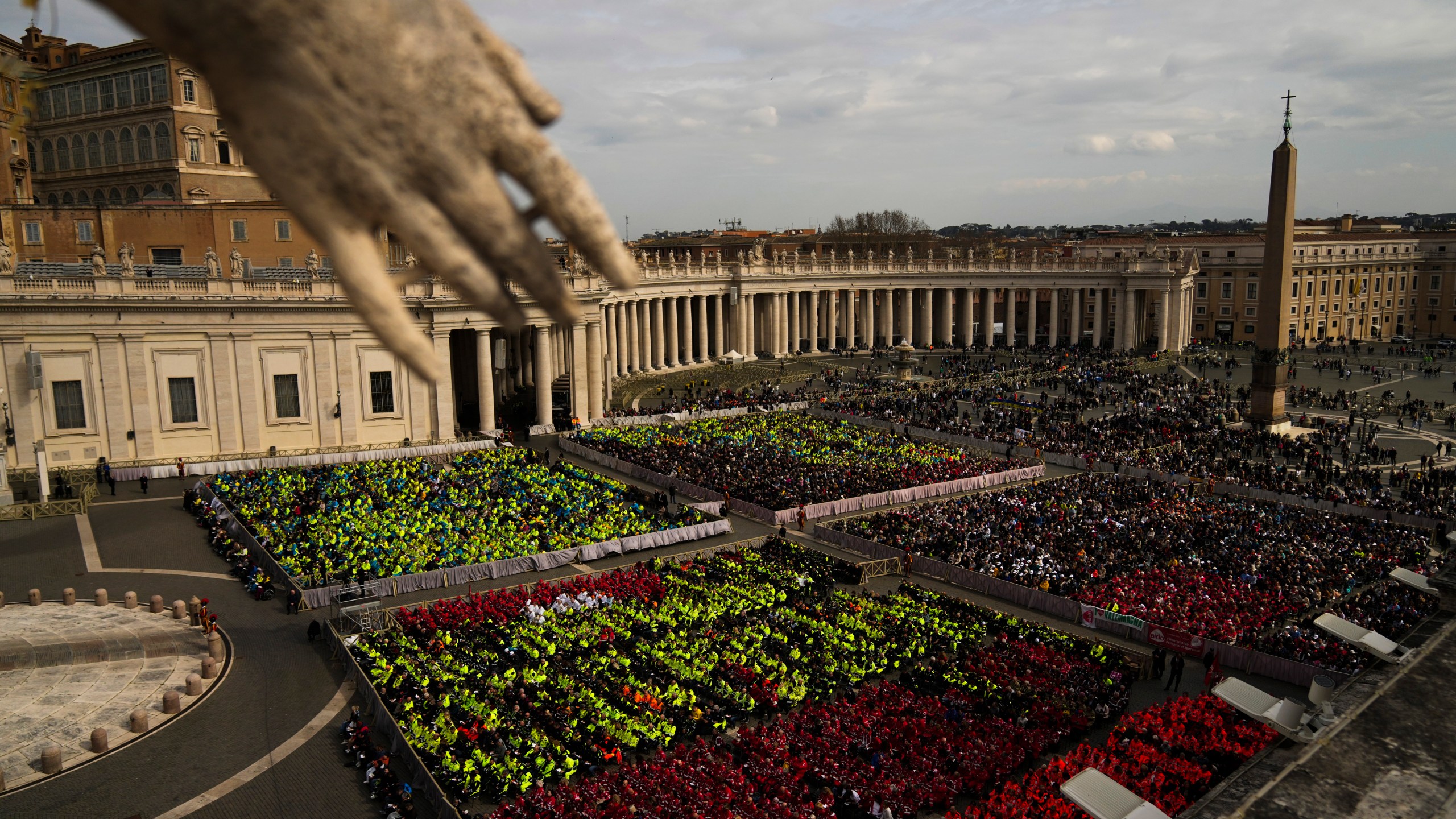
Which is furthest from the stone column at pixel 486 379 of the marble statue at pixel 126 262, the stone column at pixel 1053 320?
the stone column at pixel 1053 320

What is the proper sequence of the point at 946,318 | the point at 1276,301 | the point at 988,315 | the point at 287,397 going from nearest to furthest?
the point at 287,397, the point at 1276,301, the point at 988,315, the point at 946,318

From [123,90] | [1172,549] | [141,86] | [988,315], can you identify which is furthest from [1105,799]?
[988,315]

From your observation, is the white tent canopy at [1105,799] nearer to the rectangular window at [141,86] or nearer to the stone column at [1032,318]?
the rectangular window at [141,86]

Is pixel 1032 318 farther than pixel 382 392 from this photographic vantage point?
Yes

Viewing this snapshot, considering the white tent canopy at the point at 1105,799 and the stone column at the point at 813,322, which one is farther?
the stone column at the point at 813,322

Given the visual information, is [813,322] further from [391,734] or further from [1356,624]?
[391,734]

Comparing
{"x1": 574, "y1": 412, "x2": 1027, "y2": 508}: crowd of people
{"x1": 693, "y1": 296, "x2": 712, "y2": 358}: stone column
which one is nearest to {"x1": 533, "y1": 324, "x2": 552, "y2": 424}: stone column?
{"x1": 574, "y1": 412, "x2": 1027, "y2": 508}: crowd of people
